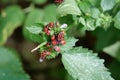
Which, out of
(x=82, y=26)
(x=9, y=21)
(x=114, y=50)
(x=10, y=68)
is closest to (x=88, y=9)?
(x=82, y=26)

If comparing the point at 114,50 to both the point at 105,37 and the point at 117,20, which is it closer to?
the point at 105,37

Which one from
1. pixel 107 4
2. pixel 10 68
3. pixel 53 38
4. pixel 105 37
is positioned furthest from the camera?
pixel 105 37

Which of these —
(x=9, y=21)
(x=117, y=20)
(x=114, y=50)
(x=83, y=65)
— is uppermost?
(x=117, y=20)

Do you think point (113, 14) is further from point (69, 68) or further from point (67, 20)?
point (69, 68)

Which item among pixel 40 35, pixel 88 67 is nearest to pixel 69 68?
pixel 88 67

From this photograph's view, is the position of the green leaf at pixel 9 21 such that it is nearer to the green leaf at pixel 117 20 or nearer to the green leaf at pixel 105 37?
the green leaf at pixel 105 37

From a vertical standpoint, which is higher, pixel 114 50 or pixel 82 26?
pixel 82 26

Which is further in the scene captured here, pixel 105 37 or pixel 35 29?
pixel 105 37
